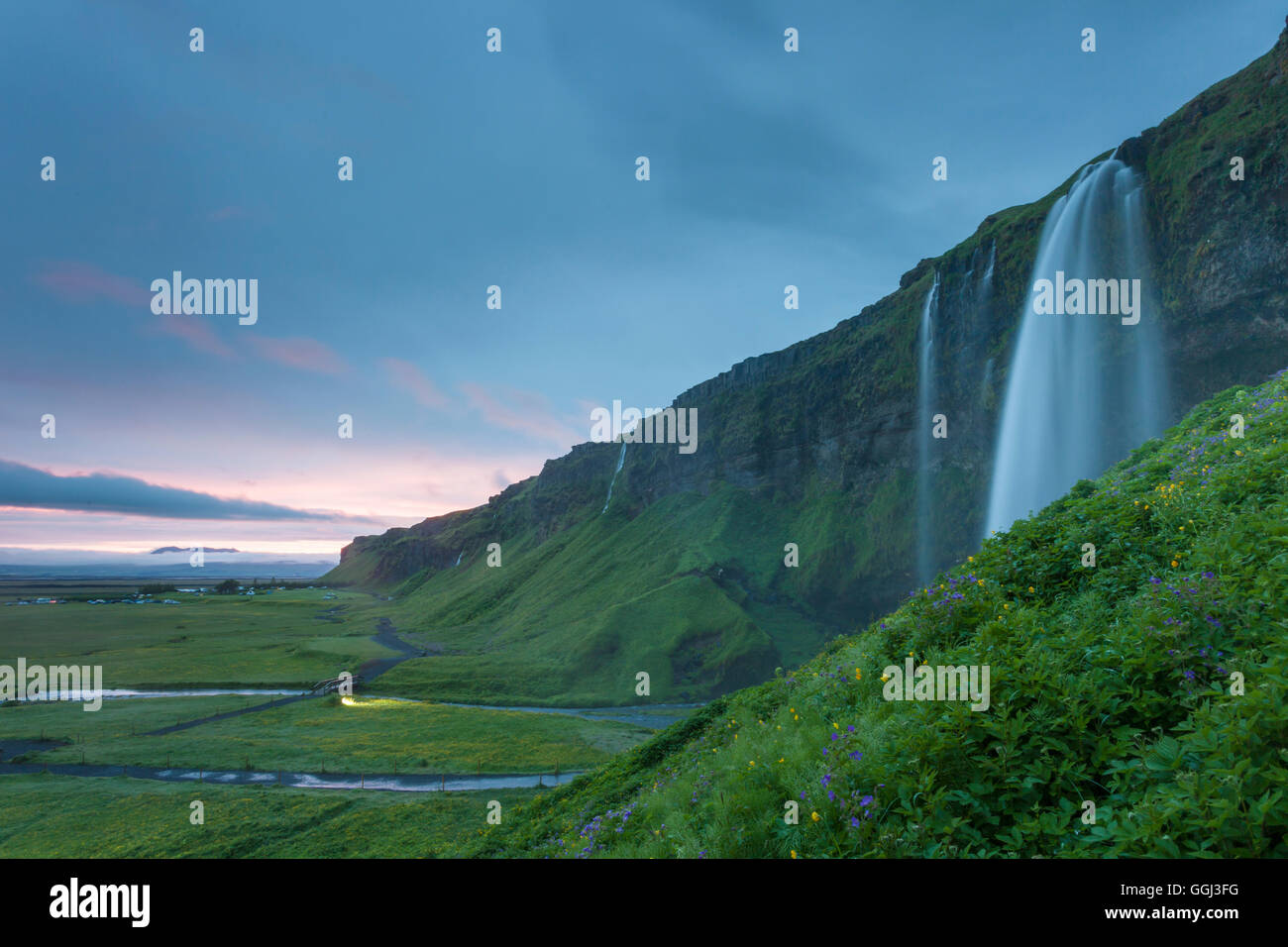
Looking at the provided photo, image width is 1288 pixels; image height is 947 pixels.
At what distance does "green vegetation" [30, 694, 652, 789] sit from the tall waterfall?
50468 mm

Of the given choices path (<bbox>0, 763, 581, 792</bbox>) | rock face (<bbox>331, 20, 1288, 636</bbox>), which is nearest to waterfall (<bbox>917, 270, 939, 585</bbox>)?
rock face (<bbox>331, 20, 1288, 636</bbox>)

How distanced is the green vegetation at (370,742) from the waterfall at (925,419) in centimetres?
5568

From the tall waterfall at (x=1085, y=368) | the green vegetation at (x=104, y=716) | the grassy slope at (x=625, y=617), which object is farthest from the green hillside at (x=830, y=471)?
the green vegetation at (x=104, y=716)

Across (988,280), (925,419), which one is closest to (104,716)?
(925,419)

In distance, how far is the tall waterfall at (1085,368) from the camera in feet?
203

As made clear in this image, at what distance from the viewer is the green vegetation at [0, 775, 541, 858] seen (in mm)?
26062

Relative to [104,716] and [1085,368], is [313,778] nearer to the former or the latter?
[104,716]

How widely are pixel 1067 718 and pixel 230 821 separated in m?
37.4

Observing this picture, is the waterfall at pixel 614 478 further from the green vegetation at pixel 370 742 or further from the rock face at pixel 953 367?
the green vegetation at pixel 370 742

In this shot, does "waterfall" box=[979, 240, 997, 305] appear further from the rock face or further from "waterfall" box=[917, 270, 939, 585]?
"waterfall" box=[917, 270, 939, 585]
